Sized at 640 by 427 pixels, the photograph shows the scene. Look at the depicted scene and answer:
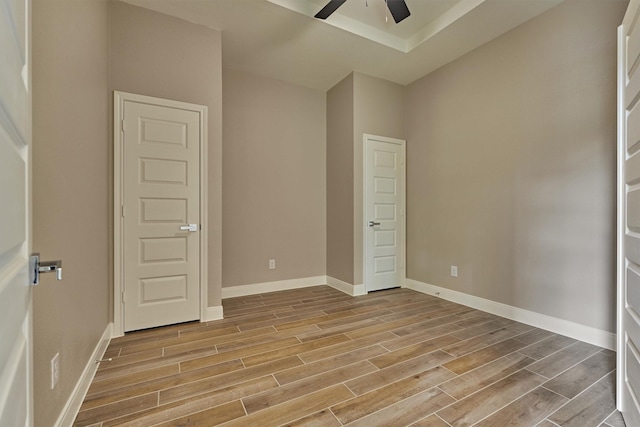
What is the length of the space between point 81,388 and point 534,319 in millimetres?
3688

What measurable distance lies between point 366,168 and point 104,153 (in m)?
2.94

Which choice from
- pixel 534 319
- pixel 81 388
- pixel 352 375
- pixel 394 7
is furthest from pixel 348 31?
pixel 81 388

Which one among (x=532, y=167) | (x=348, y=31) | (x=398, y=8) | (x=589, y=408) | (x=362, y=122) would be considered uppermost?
(x=348, y=31)

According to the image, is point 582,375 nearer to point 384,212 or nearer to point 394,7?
point 384,212

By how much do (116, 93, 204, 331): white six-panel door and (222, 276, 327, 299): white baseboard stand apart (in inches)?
34.9

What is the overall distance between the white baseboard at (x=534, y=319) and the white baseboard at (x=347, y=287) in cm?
91

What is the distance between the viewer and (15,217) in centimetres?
67

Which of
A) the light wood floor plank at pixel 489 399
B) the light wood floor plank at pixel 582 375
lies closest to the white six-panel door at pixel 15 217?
the light wood floor plank at pixel 489 399

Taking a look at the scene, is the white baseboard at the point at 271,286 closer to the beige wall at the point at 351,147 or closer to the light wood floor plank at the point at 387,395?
the beige wall at the point at 351,147

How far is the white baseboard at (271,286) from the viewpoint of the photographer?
12.4 ft

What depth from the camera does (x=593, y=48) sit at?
2.43m

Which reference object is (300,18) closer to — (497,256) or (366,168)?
(366,168)

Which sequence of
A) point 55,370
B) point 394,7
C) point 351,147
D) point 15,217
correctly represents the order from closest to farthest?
point 15,217 < point 55,370 < point 394,7 < point 351,147

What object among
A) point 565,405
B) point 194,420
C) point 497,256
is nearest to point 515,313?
point 497,256
